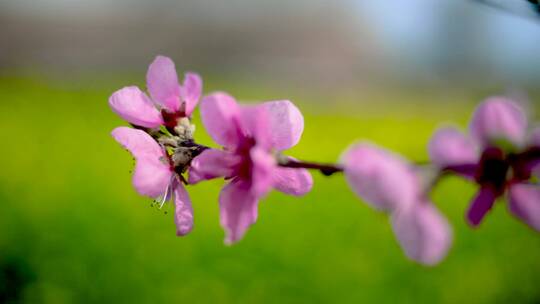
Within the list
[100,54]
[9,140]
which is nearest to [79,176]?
[9,140]

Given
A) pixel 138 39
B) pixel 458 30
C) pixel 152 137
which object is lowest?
pixel 138 39

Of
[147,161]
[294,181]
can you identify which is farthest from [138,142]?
[294,181]

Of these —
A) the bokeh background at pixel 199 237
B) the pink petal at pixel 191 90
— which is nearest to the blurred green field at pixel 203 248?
the bokeh background at pixel 199 237

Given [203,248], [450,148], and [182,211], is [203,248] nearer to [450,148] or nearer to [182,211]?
[182,211]

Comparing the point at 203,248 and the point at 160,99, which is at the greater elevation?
the point at 160,99

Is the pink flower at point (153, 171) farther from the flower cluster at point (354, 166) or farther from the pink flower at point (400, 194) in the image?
the pink flower at point (400, 194)

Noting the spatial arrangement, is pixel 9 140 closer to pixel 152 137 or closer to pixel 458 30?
pixel 152 137
